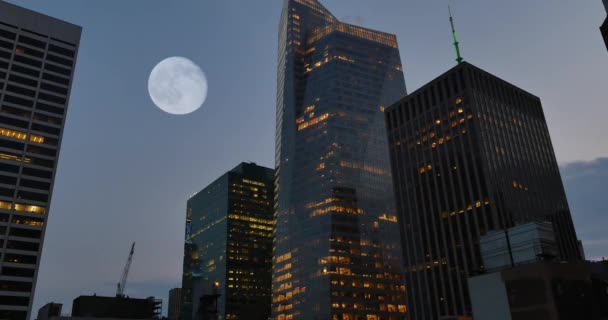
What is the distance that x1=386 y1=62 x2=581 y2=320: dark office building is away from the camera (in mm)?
143250

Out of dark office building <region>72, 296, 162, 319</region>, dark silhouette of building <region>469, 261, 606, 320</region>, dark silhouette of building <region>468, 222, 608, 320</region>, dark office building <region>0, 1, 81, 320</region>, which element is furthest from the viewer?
dark office building <region>72, 296, 162, 319</region>

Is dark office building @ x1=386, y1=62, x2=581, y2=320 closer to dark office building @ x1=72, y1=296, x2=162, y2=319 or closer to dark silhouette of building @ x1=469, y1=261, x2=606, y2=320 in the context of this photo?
dark silhouette of building @ x1=469, y1=261, x2=606, y2=320

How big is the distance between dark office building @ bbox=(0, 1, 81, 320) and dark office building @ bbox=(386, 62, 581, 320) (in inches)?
4512

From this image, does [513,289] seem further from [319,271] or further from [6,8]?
[6,8]

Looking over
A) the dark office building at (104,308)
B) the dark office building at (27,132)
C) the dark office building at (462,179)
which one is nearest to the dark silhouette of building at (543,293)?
the dark office building at (462,179)

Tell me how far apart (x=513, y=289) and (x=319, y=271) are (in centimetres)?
12862

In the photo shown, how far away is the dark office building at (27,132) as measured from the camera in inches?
5256

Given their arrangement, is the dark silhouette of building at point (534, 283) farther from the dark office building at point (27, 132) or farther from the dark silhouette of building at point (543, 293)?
the dark office building at point (27, 132)

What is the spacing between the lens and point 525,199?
5935 inches

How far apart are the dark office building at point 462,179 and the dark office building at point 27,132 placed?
11461 cm

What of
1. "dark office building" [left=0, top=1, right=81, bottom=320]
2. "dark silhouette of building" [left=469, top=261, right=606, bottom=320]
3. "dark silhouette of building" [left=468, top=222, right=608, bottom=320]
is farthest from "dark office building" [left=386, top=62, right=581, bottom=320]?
"dark office building" [left=0, top=1, right=81, bottom=320]

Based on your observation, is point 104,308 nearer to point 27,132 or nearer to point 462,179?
point 27,132

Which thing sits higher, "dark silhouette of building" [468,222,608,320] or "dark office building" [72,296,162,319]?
"dark office building" [72,296,162,319]

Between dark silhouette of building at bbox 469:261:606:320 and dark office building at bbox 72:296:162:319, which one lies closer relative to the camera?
dark silhouette of building at bbox 469:261:606:320
